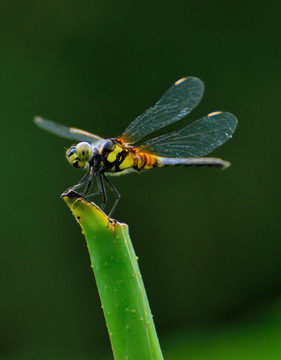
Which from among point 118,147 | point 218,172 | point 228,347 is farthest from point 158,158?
point 218,172

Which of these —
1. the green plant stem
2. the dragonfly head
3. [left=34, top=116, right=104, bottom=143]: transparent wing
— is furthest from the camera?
[left=34, top=116, right=104, bottom=143]: transparent wing

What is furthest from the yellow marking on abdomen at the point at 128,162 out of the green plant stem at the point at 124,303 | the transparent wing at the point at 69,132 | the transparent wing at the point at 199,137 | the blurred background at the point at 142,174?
the blurred background at the point at 142,174

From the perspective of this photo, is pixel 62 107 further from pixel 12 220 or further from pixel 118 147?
pixel 118 147

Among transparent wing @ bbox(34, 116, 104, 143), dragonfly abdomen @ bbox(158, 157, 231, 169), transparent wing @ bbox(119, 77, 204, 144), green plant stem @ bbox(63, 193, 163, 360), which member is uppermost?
transparent wing @ bbox(119, 77, 204, 144)

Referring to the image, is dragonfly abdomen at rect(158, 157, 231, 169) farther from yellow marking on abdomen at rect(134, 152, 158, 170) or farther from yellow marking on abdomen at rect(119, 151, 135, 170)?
yellow marking on abdomen at rect(119, 151, 135, 170)

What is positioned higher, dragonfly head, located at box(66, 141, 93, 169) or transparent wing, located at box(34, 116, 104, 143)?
transparent wing, located at box(34, 116, 104, 143)

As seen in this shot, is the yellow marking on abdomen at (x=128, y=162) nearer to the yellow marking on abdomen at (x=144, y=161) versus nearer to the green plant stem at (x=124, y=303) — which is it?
the yellow marking on abdomen at (x=144, y=161)

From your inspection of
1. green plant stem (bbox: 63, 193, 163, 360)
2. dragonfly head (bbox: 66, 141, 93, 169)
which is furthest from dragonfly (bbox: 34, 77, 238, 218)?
green plant stem (bbox: 63, 193, 163, 360)

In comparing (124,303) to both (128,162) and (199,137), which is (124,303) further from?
(199,137)
